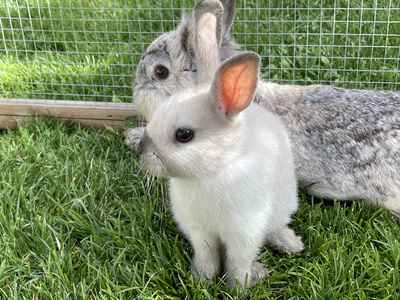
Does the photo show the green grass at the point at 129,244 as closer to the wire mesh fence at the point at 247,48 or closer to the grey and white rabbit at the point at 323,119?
the grey and white rabbit at the point at 323,119

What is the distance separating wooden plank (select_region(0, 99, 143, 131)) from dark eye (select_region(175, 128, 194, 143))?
5.60ft

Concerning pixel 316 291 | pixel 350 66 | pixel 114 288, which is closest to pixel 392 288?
pixel 316 291

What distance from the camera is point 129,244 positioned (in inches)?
95.0

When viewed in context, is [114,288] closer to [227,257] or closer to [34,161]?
[227,257]

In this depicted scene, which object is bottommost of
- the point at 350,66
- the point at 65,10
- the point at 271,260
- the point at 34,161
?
the point at 271,260

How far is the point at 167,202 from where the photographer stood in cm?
271

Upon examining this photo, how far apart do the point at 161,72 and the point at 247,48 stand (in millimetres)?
952

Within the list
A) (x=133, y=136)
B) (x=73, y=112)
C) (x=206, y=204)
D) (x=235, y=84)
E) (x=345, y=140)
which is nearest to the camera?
(x=235, y=84)

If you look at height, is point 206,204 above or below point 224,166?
below

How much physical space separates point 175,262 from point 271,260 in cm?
44

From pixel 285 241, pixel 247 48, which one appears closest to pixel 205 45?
pixel 285 241

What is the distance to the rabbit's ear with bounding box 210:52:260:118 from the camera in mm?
1825

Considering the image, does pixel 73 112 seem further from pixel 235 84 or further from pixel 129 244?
pixel 235 84

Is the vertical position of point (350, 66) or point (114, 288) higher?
point (350, 66)
